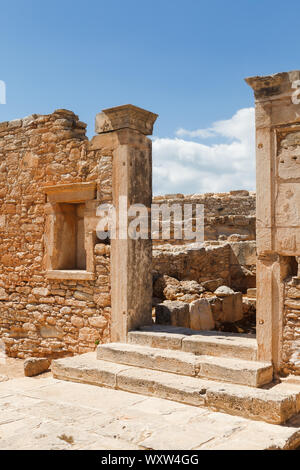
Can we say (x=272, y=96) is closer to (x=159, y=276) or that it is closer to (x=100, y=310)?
(x=100, y=310)

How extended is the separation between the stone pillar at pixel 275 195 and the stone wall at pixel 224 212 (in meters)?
9.41

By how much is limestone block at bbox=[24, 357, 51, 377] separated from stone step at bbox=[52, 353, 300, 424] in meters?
1.22

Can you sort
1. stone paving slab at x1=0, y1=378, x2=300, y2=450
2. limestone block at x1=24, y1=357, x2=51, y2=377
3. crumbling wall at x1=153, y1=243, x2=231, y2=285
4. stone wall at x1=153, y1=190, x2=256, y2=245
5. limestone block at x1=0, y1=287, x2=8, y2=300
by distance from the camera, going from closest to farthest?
stone paving slab at x1=0, y1=378, x2=300, y2=450 < limestone block at x1=24, y1=357, x2=51, y2=377 < limestone block at x1=0, y1=287, x2=8, y2=300 < crumbling wall at x1=153, y1=243, x2=231, y2=285 < stone wall at x1=153, y1=190, x2=256, y2=245

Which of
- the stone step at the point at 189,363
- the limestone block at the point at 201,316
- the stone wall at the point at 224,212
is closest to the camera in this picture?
the stone step at the point at 189,363

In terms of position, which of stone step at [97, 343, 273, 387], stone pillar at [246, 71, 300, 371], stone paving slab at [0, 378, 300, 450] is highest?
stone pillar at [246, 71, 300, 371]

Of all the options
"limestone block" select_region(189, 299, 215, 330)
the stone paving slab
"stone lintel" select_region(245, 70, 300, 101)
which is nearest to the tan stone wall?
"limestone block" select_region(189, 299, 215, 330)

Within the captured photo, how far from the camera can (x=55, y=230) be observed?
24.3 feet

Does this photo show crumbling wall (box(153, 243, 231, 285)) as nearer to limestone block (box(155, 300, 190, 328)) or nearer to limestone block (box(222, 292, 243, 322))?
limestone block (box(222, 292, 243, 322))

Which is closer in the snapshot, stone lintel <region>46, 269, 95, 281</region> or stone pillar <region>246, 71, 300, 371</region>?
stone pillar <region>246, 71, 300, 371</region>

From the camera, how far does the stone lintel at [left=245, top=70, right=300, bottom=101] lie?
15.7 ft

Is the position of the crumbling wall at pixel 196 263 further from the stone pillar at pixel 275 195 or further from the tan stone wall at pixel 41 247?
the stone pillar at pixel 275 195

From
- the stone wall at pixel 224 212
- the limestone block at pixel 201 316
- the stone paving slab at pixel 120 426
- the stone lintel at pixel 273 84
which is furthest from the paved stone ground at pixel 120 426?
the stone wall at pixel 224 212

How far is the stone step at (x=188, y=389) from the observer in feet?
13.6

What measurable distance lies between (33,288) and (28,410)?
3.43 meters
